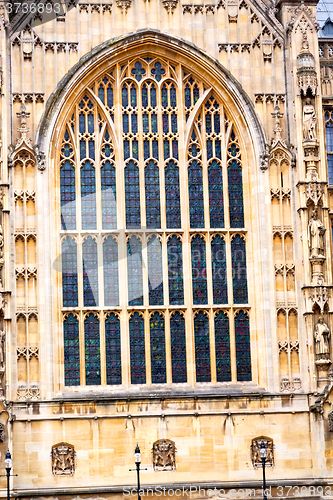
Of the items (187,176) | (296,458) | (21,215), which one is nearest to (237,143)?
(187,176)

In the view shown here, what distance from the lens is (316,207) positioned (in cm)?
3431

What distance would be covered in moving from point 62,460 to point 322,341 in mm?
8894

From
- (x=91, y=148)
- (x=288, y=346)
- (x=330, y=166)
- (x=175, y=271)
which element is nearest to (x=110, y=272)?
(x=175, y=271)

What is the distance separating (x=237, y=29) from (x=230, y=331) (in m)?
10.2

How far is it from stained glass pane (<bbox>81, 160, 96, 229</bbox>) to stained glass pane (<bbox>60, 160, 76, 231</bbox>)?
324 millimetres

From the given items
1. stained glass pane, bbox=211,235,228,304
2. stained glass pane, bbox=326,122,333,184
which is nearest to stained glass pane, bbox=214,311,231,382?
stained glass pane, bbox=211,235,228,304

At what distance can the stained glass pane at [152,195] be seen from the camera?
34844 mm

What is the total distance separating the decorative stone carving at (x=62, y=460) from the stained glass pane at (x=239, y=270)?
7.26 metres

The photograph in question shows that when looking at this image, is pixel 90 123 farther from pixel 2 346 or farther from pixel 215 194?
pixel 2 346

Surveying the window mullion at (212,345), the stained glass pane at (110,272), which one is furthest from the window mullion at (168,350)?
the stained glass pane at (110,272)

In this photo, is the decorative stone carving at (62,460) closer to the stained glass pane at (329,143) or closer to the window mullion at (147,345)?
the window mullion at (147,345)

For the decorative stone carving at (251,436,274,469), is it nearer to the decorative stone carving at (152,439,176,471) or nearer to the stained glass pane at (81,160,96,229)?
the decorative stone carving at (152,439,176,471)

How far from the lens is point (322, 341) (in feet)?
110

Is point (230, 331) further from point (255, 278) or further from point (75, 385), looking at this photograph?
→ point (75, 385)
